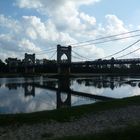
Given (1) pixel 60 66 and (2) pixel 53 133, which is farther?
(1) pixel 60 66

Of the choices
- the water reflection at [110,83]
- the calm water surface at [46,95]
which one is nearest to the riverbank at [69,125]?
the calm water surface at [46,95]

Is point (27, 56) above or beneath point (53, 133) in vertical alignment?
above

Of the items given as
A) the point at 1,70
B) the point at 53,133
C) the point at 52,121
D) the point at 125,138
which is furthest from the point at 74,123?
the point at 1,70

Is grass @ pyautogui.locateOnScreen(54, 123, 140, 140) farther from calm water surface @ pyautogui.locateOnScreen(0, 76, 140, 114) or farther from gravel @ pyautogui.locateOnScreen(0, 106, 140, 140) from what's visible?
calm water surface @ pyautogui.locateOnScreen(0, 76, 140, 114)

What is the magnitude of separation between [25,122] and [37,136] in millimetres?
2916

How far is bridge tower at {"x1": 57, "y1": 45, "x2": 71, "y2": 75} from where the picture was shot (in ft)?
291

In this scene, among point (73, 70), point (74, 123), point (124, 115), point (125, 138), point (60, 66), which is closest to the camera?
point (125, 138)

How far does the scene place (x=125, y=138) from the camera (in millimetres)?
8516

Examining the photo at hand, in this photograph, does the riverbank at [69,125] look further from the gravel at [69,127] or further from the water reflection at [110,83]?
the water reflection at [110,83]

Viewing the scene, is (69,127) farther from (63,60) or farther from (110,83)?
(63,60)

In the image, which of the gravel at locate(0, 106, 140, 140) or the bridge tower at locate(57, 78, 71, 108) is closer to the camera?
the gravel at locate(0, 106, 140, 140)

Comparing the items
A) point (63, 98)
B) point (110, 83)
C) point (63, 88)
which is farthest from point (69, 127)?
point (110, 83)

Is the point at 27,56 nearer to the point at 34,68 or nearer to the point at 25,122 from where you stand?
the point at 34,68

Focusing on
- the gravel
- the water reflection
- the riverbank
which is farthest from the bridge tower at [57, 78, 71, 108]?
the water reflection
